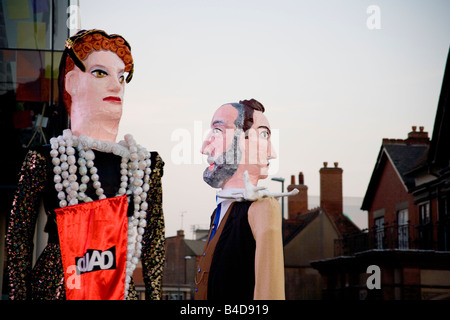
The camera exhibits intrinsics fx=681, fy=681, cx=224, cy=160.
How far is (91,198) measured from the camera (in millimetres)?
3746

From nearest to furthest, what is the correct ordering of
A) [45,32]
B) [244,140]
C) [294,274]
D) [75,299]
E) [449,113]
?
[75,299]
[244,140]
[45,32]
[449,113]
[294,274]

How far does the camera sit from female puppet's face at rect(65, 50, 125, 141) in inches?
152

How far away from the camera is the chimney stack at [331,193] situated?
89.6 feet

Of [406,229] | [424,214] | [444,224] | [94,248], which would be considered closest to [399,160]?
[406,229]

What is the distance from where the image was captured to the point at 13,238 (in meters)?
3.60

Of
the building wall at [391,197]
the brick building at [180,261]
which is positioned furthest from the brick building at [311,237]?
the brick building at [180,261]

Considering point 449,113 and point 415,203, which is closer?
point 449,113

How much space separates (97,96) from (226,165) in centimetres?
95

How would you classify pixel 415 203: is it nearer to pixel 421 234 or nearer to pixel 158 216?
pixel 421 234

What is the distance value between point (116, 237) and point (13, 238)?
0.54m

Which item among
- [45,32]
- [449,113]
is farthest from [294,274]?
[45,32]

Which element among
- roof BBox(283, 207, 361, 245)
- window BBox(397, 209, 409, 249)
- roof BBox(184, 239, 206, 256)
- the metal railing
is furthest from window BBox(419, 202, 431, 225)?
roof BBox(184, 239, 206, 256)

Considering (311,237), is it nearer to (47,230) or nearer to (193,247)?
(193,247)

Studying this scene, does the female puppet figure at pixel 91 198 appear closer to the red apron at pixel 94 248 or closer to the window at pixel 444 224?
the red apron at pixel 94 248
